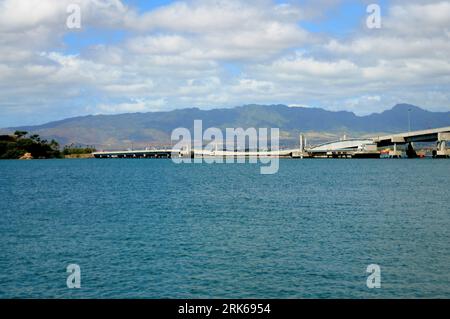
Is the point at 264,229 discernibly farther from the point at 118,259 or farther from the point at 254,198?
the point at 254,198

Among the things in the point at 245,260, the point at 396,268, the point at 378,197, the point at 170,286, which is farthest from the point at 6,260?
the point at 378,197

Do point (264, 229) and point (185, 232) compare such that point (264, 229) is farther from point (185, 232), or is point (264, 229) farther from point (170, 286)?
point (170, 286)

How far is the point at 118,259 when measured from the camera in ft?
105

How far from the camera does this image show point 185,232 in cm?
4091

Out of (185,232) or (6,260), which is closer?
(6,260)
